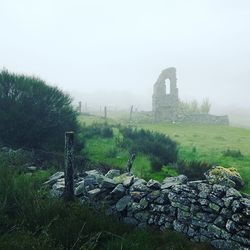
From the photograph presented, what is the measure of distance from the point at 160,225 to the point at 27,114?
8.34 meters

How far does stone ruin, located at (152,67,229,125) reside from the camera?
36375mm

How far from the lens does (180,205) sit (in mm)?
7719

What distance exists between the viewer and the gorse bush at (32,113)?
1419cm

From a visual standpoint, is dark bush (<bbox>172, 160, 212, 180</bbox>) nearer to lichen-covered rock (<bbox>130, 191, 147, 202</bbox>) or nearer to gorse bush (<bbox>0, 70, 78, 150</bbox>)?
lichen-covered rock (<bbox>130, 191, 147, 202</bbox>)

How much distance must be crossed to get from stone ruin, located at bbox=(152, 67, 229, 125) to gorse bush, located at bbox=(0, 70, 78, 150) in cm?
2095

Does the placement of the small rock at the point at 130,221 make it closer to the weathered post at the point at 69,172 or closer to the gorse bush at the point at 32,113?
the weathered post at the point at 69,172

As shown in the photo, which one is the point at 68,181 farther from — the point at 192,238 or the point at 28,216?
the point at 192,238

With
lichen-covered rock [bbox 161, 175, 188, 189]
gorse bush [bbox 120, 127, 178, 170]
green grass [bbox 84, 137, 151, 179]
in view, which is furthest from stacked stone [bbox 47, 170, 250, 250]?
gorse bush [bbox 120, 127, 178, 170]

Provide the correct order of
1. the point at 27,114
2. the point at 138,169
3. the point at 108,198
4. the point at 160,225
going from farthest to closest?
the point at 27,114
the point at 138,169
the point at 108,198
the point at 160,225

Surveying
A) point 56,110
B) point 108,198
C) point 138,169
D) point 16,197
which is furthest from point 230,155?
point 16,197

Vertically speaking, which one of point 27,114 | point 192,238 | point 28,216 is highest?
point 27,114

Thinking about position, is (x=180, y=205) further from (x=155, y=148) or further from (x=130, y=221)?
(x=155, y=148)

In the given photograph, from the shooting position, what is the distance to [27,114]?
14.6 m

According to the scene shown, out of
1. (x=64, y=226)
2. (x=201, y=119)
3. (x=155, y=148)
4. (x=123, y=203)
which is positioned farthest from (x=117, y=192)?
(x=201, y=119)
